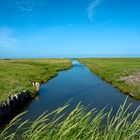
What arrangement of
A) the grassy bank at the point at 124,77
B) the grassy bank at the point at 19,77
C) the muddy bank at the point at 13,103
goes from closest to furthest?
the muddy bank at the point at 13,103 → the grassy bank at the point at 19,77 → the grassy bank at the point at 124,77

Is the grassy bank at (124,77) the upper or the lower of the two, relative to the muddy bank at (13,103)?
lower

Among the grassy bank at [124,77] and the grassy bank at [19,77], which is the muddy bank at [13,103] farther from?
the grassy bank at [124,77]

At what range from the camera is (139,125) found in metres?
5.56

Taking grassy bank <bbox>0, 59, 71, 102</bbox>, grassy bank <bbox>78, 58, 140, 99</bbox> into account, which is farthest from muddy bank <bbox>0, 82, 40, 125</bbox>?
grassy bank <bbox>78, 58, 140, 99</bbox>

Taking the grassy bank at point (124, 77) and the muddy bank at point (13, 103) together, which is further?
the grassy bank at point (124, 77)

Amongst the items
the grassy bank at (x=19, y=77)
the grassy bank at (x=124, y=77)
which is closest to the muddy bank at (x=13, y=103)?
the grassy bank at (x=19, y=77)

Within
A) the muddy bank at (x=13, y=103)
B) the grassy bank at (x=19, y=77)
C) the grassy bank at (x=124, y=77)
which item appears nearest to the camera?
the muddy bank at (x=13, y=103)

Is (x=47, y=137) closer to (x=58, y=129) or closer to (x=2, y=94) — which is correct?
(x=58, y=129)

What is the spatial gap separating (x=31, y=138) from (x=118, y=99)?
923 inches

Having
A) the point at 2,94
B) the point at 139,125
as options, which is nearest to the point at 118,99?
the point at 2,94

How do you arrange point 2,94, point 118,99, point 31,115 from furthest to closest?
1. point 118,99
2. point 2,94
3. point 31,115

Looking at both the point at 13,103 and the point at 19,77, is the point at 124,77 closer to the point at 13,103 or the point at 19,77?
the point at 19,77

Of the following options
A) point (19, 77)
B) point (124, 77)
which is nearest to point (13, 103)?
point (19, 77)

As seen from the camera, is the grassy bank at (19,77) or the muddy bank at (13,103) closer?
the muddy bank at (13,103)
